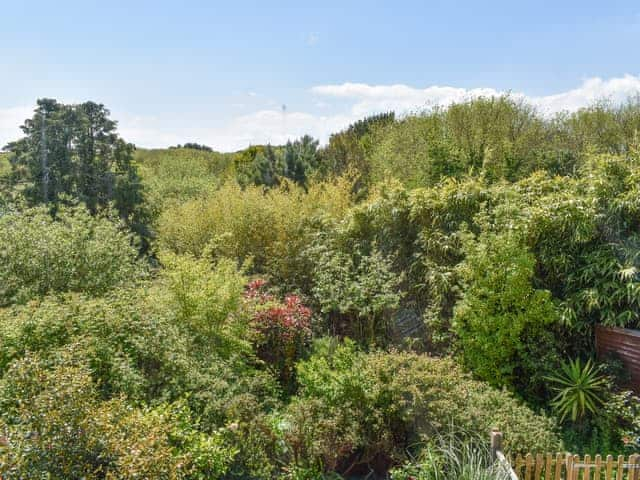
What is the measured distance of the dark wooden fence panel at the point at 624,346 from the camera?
208 inches

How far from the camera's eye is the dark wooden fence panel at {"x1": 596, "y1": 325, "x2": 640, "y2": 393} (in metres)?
5.29

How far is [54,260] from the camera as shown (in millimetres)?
6477

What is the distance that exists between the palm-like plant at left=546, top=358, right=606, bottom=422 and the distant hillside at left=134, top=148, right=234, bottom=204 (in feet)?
39.3

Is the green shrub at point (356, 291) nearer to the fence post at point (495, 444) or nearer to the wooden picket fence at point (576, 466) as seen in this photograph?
the fence post at point (495, 444)

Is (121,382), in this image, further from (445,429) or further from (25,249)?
(25,249)

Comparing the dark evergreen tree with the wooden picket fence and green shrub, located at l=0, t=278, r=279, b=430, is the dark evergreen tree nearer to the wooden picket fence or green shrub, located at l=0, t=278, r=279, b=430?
green shrub, located at l=0, t=278, r=279, b=430

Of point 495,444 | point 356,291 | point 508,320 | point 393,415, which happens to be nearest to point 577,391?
point 508,320

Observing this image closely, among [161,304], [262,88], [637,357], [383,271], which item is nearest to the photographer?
[637,357]

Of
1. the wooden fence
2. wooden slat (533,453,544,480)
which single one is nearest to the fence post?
the wooden fence

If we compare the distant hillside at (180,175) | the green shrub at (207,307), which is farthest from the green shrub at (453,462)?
the distant hillside at (180,175)

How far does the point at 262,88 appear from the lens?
34.4ft

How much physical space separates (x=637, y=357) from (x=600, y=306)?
26.7 inches

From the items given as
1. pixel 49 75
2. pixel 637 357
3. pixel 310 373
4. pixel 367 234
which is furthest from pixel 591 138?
pixel 49 75

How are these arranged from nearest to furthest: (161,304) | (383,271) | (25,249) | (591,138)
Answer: (161,304) → (25,249) → (383,271) → (591,138)
